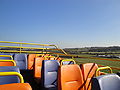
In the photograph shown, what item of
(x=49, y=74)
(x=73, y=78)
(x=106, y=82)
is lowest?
(x=49, y=74)

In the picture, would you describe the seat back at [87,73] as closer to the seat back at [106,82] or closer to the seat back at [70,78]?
the seat back at [70,78]

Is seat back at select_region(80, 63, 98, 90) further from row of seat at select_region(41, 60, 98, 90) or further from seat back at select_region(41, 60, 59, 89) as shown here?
seat back at select_region(41, 60, 59, 89)

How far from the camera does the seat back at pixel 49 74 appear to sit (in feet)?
11.5

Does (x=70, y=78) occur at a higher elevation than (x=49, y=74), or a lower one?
higher

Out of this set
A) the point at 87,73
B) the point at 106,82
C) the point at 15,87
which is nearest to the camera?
the point at 15,87

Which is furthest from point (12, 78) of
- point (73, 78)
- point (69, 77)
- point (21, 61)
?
point (21, 61)

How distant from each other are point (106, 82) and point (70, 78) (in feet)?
3.47

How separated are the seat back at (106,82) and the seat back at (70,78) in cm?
97

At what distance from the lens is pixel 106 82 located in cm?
169

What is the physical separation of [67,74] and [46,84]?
1.15 metres

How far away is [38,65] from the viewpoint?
178 inches

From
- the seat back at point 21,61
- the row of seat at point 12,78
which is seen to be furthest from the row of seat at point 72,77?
the seat back at point 21,61

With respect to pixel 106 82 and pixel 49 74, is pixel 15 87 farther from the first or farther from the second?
→ pixel 49 74

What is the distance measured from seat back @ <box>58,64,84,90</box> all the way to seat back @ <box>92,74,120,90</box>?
969mm
